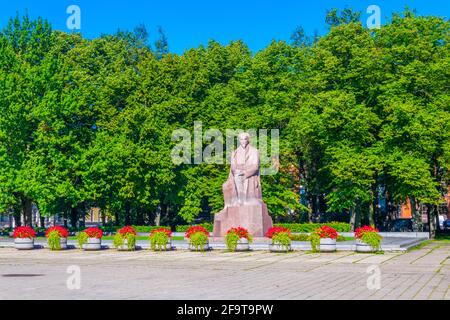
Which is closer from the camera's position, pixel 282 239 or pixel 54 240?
pixel 282 239

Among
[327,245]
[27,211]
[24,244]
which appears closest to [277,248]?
[327,245]

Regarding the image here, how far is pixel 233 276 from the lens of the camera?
19.9 meters

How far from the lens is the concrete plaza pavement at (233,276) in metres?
15.2

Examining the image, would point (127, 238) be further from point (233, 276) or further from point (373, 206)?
point (373, 206)

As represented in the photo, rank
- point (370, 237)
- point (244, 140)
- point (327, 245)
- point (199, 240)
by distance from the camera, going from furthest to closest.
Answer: point (244, 140)
point (199, 240)
point (327, 245)
point (370, 237)

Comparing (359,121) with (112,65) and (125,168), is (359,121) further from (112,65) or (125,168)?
(112,65)

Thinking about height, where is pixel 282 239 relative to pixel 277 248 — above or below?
above

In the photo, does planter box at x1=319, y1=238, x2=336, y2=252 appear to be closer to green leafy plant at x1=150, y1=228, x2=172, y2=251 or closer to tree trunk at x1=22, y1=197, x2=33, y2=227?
green leafy plant at x1=150, y1=228, x2=172, y2=251

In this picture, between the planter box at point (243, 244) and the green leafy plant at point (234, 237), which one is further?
the planter box at point (243, 244)

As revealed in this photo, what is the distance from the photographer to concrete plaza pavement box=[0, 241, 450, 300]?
50.0 feet

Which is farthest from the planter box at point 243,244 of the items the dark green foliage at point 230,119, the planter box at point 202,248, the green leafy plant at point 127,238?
the dark green foliage at point 230,119

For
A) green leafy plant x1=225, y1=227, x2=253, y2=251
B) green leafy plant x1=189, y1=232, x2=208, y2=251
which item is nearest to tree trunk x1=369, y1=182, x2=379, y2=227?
green leafy plant x1=225, y1=227, x2=253, y2=251

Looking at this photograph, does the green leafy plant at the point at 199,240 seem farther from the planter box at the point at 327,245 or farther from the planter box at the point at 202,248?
the planter box at the point at 327,245

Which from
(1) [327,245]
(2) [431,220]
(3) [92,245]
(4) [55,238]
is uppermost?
(2) [431,220]
